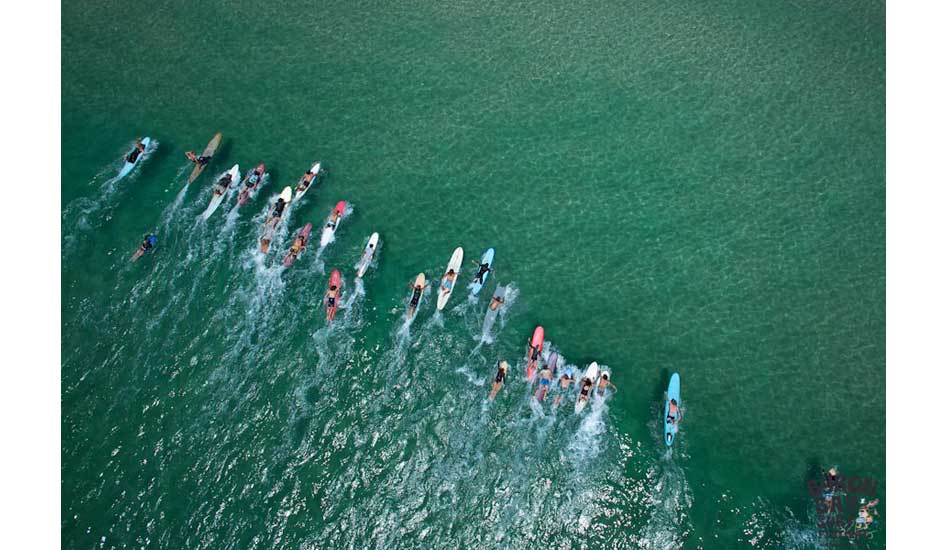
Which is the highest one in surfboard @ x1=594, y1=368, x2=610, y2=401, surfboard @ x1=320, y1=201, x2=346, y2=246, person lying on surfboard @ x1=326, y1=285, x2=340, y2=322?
surfboard @ x1=320, y1=201, x2=346, y2=246

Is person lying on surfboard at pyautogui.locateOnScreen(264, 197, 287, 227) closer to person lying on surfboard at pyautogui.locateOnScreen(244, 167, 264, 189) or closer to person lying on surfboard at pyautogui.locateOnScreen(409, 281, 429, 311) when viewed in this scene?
person lying on surfboard at pyautogui.locateOnScreen(244, 167, 264, 189)

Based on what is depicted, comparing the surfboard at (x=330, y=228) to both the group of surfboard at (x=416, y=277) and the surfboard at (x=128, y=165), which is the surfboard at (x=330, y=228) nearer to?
the group of surfboard at (x=416, y=277)

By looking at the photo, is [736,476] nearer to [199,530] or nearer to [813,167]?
[813,167]

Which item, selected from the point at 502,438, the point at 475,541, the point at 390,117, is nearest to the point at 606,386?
the point at 502,438

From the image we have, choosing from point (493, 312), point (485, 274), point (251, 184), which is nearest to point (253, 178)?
point (251, 184)

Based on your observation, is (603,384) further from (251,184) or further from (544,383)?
(251,184)

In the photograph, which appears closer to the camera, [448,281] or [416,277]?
[448,281]

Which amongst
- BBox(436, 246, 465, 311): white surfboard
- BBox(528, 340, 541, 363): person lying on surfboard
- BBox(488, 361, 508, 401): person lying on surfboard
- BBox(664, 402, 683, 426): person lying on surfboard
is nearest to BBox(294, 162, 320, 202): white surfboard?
BBox(436, 246, 465, 311): white surfboard
